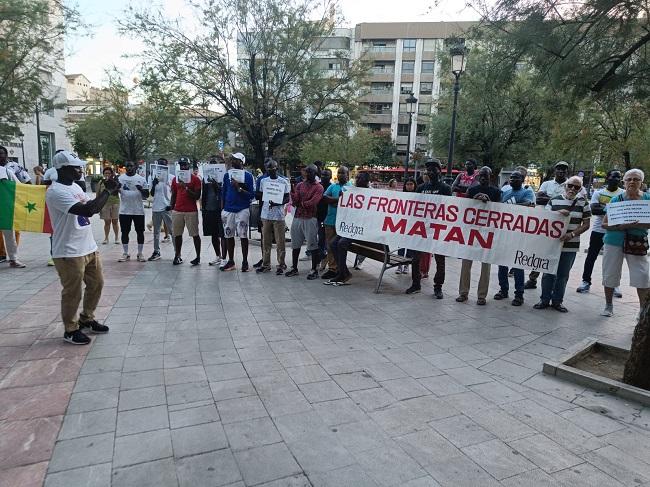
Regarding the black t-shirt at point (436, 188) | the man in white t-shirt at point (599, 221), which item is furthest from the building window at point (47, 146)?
the man in white t-shirt at point (599, 221)

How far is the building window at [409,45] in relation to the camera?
62344mm

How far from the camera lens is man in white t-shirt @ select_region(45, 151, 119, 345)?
424 cm

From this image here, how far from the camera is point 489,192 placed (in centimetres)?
653

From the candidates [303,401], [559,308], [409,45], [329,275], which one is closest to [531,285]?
[559,308]

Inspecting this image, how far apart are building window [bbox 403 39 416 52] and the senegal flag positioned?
2499 inches

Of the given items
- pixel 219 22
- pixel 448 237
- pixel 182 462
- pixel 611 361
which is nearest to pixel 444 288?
pixel 448 237

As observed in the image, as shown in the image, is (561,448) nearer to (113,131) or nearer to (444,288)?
(444,288)

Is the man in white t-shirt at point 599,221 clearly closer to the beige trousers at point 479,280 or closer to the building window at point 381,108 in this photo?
the beige trousers at point 479,280

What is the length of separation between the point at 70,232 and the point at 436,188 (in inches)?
201

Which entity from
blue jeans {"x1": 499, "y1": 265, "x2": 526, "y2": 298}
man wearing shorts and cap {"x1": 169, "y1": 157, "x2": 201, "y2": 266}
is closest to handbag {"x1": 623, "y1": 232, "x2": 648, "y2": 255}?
blue jeans {"x1": 499, "y1": 265, "x2": 526, "y2": 298}

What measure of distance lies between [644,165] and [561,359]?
18.6 metres

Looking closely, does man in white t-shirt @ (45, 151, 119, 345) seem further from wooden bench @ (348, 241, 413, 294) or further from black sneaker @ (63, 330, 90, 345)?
wooden bench @ (348, 241, 413, 294)

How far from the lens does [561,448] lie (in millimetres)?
3014

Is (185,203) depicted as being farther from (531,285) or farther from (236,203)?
(531,285)
